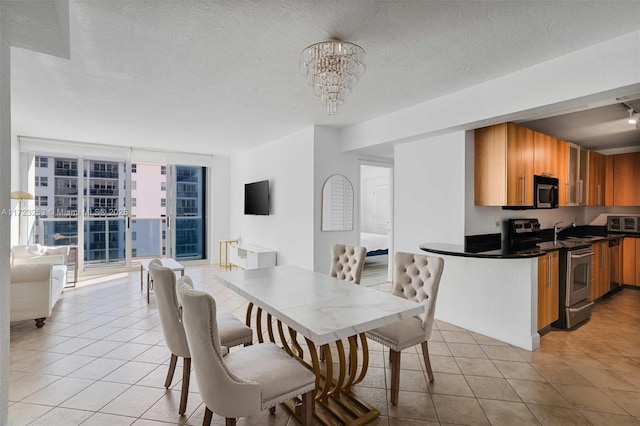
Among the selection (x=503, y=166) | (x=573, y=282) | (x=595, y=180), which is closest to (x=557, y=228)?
(x=595, y=180)

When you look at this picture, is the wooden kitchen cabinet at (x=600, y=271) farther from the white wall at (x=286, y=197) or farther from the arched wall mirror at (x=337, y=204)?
the white wall at (x=286, y=197)

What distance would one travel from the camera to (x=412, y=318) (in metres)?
2.37

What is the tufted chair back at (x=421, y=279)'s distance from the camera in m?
2.29

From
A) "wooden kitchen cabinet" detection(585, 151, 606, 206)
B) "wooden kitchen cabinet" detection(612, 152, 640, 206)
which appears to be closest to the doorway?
"wooden kitchen cabinet" detection(585, 151, 606, 206)

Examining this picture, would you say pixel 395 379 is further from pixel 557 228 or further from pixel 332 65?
pixel 557 228

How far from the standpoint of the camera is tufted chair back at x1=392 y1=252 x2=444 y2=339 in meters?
2.29

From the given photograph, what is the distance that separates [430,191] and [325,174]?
5.15 feet

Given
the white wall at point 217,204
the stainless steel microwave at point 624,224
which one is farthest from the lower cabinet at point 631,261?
the white wall at point 217,204

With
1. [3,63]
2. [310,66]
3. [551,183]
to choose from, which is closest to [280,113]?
[310,66]

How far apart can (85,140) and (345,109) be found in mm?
4968

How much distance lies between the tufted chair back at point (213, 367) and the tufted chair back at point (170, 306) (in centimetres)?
58

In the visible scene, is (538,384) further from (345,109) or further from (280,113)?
(280,113)

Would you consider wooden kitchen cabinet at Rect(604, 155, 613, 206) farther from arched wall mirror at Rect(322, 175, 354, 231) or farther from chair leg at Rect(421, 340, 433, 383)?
chair leg at Rect(421, 340, 433, 383)

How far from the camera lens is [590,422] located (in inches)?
75.6
